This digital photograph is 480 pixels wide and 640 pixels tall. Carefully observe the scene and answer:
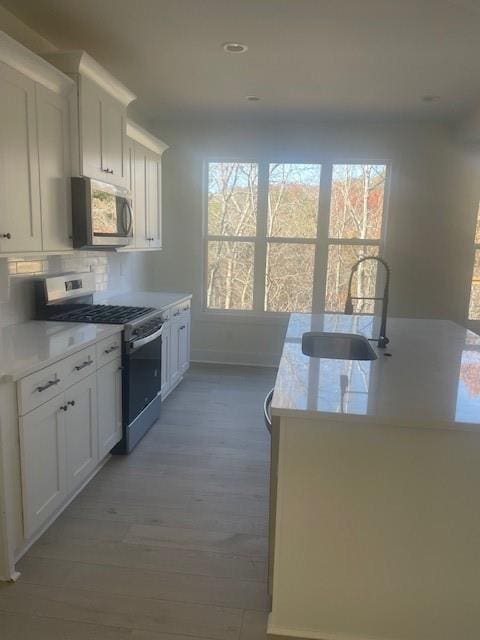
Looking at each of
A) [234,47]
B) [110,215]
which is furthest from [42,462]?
[234,47]

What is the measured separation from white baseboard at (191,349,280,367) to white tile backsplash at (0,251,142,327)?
1522 mm

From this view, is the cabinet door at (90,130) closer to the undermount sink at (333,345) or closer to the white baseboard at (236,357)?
the undermount sink at (333,345)

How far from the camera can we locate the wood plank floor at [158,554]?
5.76 feet

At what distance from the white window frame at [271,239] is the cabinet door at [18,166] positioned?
2923 mm

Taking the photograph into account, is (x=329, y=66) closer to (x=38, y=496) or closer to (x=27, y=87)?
(x=27, y=87)

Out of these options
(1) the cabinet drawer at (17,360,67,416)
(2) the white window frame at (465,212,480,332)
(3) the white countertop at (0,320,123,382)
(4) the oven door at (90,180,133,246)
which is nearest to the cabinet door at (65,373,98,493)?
(1) the cabinet drawer at (17,360,67,416)

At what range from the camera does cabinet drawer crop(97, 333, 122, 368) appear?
2.64m

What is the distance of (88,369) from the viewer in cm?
250

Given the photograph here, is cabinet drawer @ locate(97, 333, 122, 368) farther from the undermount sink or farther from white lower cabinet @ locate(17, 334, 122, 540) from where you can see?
the undermount sink

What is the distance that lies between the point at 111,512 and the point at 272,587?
1087 millimetres

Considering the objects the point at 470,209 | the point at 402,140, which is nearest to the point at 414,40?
the point at 402,140

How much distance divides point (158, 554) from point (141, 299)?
247 cm

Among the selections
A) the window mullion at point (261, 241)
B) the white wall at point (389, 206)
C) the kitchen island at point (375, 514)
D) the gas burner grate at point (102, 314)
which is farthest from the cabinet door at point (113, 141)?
the kitchen island at point (375, 514)

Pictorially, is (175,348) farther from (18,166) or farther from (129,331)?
(18,166)
